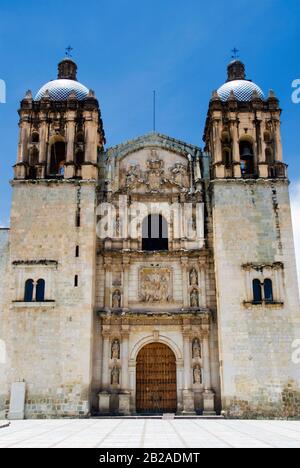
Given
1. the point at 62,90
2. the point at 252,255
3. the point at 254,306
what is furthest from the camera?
the point at 62,90

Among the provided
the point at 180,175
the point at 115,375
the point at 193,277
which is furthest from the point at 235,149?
the point at 115,375

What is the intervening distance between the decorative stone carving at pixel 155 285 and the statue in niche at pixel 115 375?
3184 millimetres

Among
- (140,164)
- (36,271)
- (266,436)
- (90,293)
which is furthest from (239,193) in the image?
(266,436)

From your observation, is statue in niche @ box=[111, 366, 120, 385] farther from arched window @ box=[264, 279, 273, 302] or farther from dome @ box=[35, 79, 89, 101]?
dome @ box=[35, 79, 89, 101]

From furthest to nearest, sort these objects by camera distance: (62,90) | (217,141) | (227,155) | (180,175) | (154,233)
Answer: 1. (62,90)
2. (227,155)
3. (180,175)
4. (217,141)
5. (154,233)

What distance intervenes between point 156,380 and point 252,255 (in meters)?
6.85

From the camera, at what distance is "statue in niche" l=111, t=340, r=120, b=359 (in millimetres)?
21984

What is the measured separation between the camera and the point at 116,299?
22844 millimetres

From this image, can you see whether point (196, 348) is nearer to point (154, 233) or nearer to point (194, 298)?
point (194, 298)

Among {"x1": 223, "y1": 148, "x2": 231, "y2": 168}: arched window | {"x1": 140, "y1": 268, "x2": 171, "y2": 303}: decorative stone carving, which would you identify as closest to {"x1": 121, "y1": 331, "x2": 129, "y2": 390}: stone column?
{"x1": 140, "y1": 268, "x2": 171, "y2": 303}: decorative stone carving

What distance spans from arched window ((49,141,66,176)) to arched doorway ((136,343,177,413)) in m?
10.1

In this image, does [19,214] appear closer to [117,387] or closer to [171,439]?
[117,387]

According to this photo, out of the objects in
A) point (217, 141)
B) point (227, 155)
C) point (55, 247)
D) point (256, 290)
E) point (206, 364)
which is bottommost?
point (206, 364)
